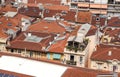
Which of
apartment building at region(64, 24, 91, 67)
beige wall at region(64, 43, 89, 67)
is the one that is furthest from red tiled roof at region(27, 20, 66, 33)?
beige wall at region(64, 43, 89, 67)

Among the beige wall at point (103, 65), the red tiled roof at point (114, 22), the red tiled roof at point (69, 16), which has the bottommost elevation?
A: the beige wall at point (103, 65)

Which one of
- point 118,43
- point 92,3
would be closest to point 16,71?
point 118,43

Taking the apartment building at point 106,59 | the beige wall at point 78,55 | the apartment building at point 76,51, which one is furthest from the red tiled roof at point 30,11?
the apartment building at point 106,59

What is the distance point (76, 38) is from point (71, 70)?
17.8 m

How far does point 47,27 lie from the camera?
7881 centimetres

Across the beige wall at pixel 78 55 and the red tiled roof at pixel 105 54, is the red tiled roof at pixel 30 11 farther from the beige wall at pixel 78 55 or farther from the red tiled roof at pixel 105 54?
the red tiled roof at pixel 105 54

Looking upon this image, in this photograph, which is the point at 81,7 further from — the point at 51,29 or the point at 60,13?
the point at 51,29

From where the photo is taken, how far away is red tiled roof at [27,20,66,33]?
77.0 metres

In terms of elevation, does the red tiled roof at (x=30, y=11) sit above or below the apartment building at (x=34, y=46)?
above

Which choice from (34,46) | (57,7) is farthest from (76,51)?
(57,7)

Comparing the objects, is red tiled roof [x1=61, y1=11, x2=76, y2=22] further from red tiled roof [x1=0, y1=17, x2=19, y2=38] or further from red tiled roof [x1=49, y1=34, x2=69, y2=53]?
red tiled roof [x1=49, y1=34, x2=69, y2=53]

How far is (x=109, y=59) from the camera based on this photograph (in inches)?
2314

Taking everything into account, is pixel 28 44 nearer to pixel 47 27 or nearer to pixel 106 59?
pixel 47 27

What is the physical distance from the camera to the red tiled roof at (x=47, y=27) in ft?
253
